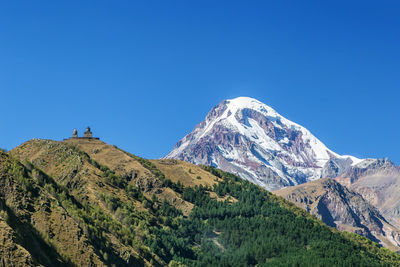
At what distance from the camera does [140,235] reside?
178375mm

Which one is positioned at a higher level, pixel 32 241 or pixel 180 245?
pixel 180 245

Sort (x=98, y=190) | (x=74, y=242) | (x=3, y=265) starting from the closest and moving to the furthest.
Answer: (x=3, y=265), (x=74, y=242), (x=98, y=190)

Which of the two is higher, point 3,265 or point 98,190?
point 98,190

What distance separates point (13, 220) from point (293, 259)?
109753 mm

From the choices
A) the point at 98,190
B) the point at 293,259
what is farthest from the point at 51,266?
the point at 293,259

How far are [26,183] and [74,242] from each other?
16.1 metres

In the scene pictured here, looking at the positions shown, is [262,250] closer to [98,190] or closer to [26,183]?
[98,190]

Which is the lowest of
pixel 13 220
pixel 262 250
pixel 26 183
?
pixel 13 220

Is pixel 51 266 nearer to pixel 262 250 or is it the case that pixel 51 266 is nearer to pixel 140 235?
pixel 140 235

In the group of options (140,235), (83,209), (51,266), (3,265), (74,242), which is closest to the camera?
(3,265)

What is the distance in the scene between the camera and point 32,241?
101250 millimetres

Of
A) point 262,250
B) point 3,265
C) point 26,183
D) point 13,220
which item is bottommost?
point 3,265

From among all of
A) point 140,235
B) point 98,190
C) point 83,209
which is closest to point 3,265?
point 83,209

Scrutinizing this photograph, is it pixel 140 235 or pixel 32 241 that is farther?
pixel 140 235
